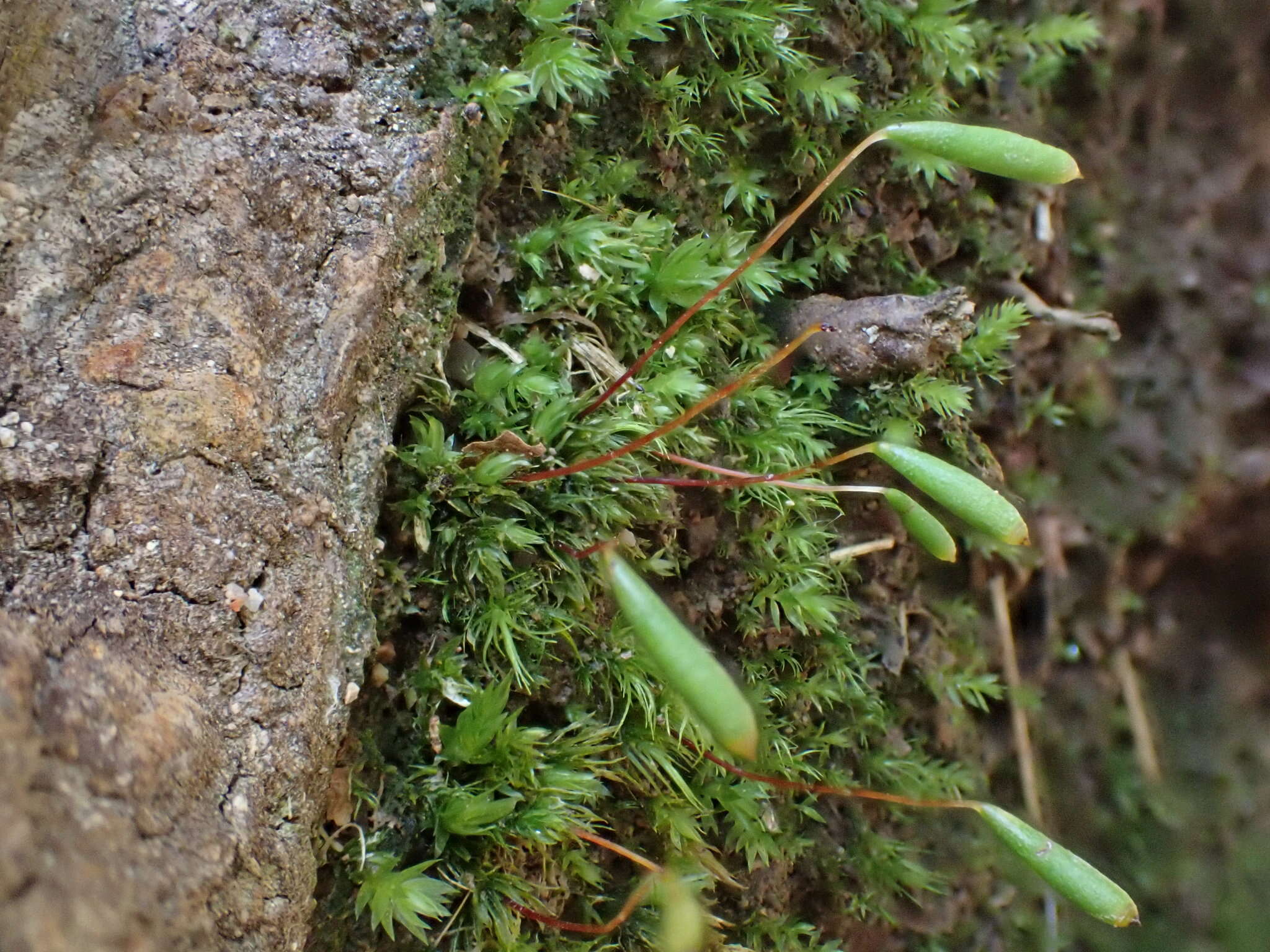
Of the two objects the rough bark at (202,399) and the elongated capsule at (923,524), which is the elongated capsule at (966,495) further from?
the rough bark at (202,399)

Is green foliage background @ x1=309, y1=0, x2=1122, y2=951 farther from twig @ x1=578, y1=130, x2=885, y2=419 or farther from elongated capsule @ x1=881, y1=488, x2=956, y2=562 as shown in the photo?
elongated capsule @ x1=881, y1=488, x2=956, y2=562

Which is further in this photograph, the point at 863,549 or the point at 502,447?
the point at 863,549

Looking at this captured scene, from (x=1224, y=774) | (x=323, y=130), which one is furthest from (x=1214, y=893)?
(x=323, y=130)

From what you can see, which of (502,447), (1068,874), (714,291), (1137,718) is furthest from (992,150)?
(1137,718)

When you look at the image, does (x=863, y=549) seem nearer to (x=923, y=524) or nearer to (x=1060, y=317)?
(x=923, y=524)

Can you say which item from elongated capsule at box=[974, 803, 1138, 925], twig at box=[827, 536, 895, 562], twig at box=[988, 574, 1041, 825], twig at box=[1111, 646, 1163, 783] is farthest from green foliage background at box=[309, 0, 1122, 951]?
twig at box=[1111, 646, 1163, 783]

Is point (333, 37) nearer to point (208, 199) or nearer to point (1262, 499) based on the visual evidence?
point (208, 199)
